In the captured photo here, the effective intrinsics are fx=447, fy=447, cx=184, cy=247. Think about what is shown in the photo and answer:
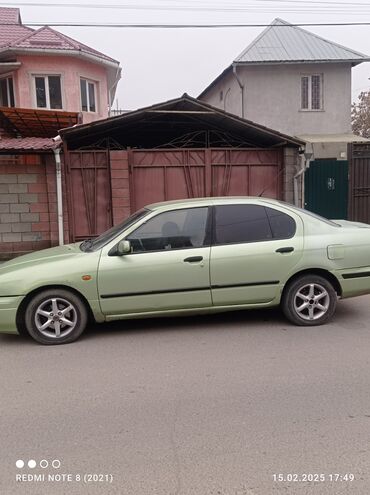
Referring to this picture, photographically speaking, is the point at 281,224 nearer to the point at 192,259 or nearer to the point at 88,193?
the point at 192,259

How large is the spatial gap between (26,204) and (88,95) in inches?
301

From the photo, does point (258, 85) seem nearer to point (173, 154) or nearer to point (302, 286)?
point (173, 154)

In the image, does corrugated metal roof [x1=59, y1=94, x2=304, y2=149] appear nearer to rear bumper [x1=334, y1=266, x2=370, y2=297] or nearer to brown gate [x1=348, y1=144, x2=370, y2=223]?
brown gate [x1=348, y1=144, x2=370, y2=223]

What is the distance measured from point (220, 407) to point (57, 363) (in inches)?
68.7

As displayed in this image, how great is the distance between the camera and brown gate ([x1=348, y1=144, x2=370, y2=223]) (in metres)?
12.0

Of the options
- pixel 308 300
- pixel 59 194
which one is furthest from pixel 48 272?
pixel 59 194

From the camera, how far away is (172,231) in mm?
5027

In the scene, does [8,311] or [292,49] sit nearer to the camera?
[8,311]

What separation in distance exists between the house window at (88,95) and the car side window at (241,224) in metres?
12.2

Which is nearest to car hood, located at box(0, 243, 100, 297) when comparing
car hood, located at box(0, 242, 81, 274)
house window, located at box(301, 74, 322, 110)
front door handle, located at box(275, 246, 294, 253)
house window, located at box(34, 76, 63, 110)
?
car hood, located at box(0, 242, 81, 274)

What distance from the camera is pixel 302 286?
16.7ft

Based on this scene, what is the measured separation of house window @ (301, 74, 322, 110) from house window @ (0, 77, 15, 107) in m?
10.7

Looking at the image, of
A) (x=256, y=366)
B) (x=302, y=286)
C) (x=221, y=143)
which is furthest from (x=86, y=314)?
(x=221, y=143)

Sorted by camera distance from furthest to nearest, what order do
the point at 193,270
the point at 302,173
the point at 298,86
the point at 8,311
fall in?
the point at 298,86 < the point at 302,173 < the point at 193,270 < the point at 8,311
